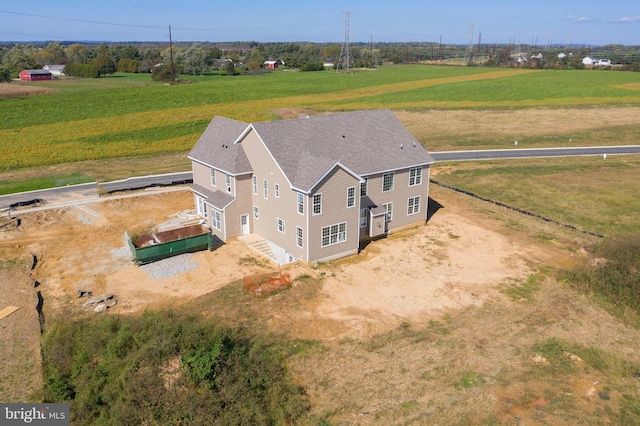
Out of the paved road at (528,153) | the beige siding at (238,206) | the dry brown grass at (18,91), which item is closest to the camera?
the beige siding at (238,206)

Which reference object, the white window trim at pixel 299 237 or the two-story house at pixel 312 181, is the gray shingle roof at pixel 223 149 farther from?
the white window trim at pixel 299 237

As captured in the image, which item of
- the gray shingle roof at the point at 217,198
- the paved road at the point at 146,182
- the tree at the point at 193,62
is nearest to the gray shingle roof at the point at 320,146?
the gray shingle roof at the point at 217,198

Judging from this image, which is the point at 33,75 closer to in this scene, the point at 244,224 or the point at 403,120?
the point at 403,120

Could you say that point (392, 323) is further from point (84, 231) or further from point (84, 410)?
point (84, 231)

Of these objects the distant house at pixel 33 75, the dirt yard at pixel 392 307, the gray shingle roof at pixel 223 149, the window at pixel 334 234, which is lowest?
the dirt yard at pixel 392 307

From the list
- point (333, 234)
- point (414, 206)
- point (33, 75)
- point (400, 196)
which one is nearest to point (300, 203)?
point (333, 234)

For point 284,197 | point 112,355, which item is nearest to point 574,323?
point 284,197

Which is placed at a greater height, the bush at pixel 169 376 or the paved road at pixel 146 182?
the paved road at pixel 146 182
